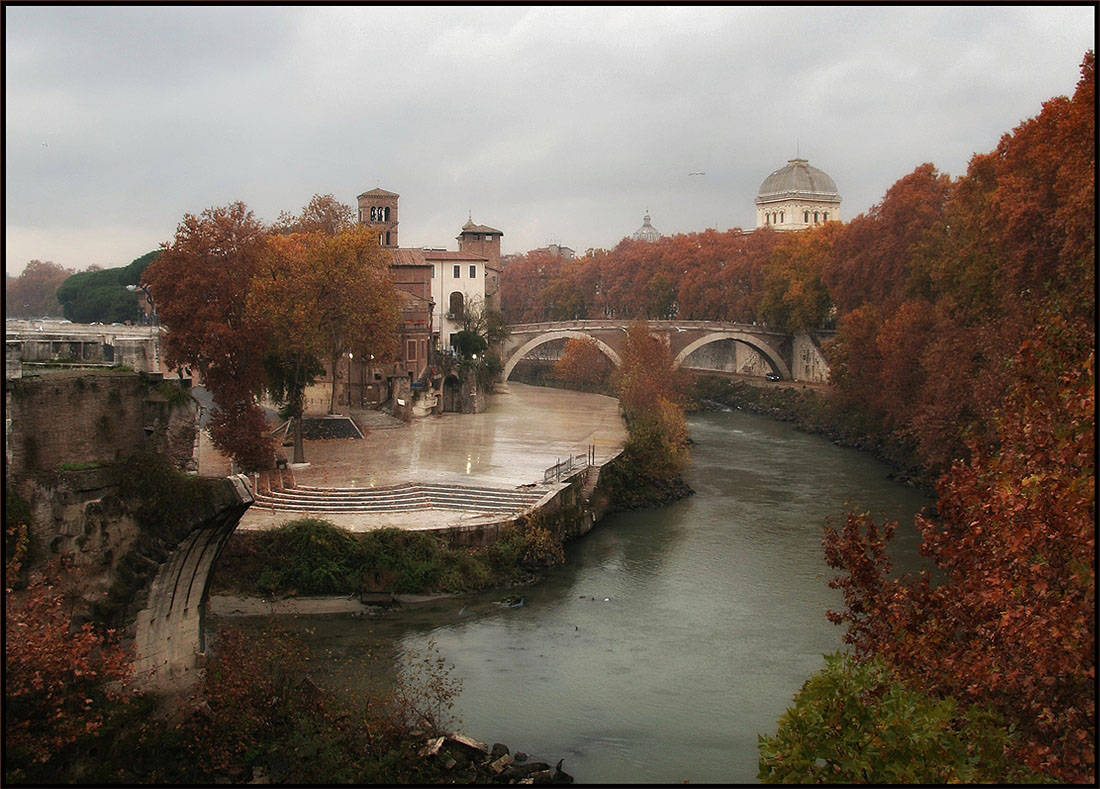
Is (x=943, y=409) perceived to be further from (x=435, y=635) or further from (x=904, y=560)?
(x=435, y=635)

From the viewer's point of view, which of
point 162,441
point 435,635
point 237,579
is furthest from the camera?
point 237,579

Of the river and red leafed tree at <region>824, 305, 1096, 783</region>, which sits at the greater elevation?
red leafed tree at <region>824, 305, 1096, 783</region>

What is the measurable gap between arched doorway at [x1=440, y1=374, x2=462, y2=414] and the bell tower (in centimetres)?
1290

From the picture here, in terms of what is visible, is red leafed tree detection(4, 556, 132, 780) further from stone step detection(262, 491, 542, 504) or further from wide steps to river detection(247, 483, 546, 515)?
stone step detection(262, 491, 542, 504)

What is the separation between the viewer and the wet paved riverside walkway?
2041 cm

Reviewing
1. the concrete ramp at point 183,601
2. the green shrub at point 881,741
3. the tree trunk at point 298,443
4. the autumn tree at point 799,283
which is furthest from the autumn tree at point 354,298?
the autumn tree at point 799,283

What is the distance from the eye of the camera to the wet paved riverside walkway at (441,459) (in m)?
20.4

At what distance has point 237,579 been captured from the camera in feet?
58.4

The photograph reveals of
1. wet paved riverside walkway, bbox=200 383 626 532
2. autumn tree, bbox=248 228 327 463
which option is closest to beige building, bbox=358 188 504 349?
wet paved riverside walkway, bbox=200 383 626 532

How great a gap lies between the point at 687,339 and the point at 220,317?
34.7 m

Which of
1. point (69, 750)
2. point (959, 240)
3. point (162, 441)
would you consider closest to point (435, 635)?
point (162, 441)

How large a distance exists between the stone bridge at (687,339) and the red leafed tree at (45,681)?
41.7 metres

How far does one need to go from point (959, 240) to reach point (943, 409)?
796cm

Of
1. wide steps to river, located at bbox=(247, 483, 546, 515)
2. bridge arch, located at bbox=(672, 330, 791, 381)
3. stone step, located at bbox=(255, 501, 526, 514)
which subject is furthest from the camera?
bridge arch, located at bbox=(672, 330, 791, 381)
